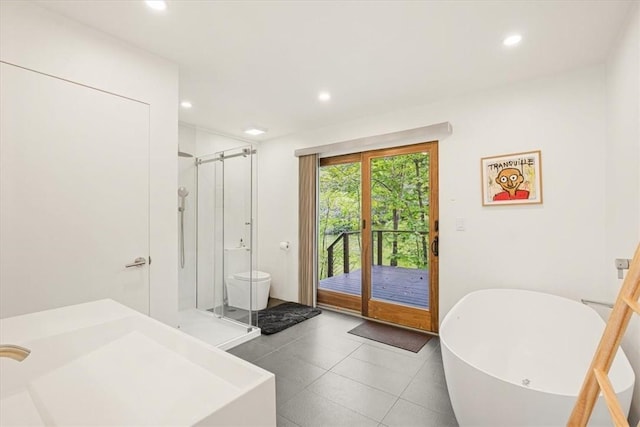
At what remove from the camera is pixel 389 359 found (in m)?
2.70

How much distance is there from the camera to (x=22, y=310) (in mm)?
1688

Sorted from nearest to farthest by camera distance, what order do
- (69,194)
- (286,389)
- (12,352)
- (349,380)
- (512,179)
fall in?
(12,352)
(69,194)
(286,389)
(349,380)
(512,179)

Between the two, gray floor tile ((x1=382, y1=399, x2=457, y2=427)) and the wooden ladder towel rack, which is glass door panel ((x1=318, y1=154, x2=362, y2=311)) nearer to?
gray floor tile ((x1=382, y1=399, x2=457, y2=427))

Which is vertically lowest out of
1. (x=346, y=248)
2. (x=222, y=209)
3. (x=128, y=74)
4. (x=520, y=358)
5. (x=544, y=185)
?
(x=520, y=358)

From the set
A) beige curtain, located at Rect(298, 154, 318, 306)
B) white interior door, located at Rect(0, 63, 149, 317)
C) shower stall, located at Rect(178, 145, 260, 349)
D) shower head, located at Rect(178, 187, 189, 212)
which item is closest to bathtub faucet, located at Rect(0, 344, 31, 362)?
white interior door, located at Rect(0, 63, 149, 317)

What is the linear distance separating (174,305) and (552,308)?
3108 mm

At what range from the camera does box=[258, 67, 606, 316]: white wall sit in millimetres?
2465

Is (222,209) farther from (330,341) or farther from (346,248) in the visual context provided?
(330,341)

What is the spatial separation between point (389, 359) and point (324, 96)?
107 inches

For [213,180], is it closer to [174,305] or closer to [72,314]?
[174,305]

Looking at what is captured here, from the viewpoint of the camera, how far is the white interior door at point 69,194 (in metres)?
1.68

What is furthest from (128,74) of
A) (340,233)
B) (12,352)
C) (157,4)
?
(340,233)

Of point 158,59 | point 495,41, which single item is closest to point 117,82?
point 158,59

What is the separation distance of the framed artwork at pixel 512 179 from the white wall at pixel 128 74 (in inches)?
115
